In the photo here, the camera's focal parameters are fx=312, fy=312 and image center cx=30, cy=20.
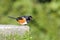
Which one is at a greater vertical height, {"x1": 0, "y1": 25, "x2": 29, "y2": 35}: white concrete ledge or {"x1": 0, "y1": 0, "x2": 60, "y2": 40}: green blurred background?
{"x1": 0, "y1": 25, "x2": 29, "y2": 35}: white concrete ledge

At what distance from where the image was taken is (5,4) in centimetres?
897

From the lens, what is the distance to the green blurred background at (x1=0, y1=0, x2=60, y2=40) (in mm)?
8227

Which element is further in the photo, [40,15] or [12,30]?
[40,15]

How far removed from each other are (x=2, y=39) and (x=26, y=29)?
1.26 feet

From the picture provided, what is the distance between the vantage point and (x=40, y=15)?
332 inches

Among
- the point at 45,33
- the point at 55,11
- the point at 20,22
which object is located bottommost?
the point at 45,33

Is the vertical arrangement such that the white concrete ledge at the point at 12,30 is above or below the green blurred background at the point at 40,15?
above

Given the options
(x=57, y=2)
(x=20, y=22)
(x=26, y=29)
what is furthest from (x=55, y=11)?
(x=26, y=29)

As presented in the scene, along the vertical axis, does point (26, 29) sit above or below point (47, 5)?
above

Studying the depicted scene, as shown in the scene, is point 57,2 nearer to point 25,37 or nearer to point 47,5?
point 47,5

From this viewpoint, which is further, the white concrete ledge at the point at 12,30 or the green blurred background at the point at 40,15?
the green blurred background at the point at 40,15

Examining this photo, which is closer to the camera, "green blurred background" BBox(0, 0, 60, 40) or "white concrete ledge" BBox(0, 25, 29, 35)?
"white concrete ledge" BBox(0, 25, 29, 35)

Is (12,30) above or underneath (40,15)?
above

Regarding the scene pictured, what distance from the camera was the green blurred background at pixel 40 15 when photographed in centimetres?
823
